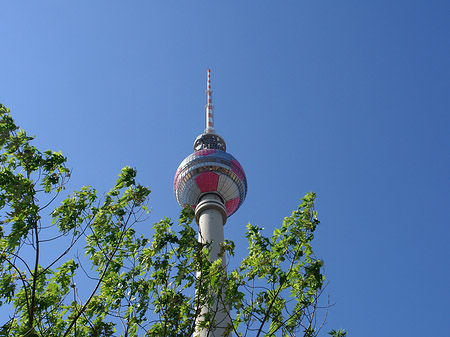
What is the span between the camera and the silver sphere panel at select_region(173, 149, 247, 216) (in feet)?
135

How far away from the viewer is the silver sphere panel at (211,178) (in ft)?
135

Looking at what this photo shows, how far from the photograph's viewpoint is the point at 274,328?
8594 mm

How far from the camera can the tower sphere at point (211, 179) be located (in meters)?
41.2

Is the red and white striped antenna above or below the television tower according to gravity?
above

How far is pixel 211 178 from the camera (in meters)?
41.0

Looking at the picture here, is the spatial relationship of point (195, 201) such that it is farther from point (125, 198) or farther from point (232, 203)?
point (125, 198)

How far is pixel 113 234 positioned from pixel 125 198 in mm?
954

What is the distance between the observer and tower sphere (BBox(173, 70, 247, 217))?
41.2 metres

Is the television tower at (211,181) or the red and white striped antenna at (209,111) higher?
the red and white striped antenna at (209,111)

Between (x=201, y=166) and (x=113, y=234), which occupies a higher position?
(x=201, y=166)

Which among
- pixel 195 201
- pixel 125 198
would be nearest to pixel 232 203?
pixel 195 201

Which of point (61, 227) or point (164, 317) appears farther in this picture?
point (61, 227)

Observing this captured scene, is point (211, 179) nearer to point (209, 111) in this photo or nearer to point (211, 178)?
point (211, 178)

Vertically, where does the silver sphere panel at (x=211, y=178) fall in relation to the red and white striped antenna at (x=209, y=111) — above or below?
below
